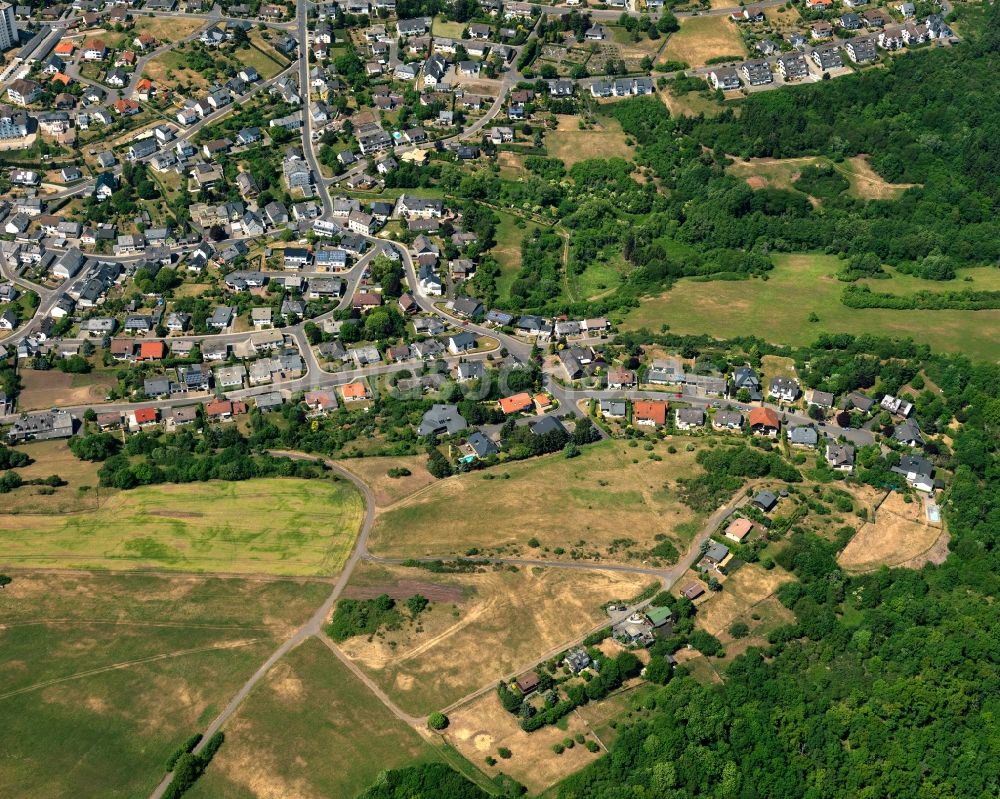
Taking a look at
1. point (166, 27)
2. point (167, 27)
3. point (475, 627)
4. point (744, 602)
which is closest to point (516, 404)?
point (475, 627)

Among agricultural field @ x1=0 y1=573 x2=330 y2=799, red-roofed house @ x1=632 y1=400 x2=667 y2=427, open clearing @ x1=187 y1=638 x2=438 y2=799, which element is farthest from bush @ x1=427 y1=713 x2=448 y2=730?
red-roofed house @ x1=632 y1=400 x2=667 y2=427

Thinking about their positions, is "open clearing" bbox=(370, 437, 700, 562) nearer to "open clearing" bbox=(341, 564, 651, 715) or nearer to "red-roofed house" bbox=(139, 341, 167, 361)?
"open clearing" bbox=(341, 564, 651, 715)

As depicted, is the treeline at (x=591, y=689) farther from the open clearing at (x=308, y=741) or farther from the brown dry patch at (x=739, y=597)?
the open clearing at (x=308, y=741)

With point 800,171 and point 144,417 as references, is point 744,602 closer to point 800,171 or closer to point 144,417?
point 144,417

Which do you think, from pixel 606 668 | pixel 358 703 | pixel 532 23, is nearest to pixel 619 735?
pixel 606 668

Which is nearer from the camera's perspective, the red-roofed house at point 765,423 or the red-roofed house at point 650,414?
the red-roofed house at point 765,423

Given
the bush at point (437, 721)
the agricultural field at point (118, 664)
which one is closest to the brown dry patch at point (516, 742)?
the bush at point (437, 721)

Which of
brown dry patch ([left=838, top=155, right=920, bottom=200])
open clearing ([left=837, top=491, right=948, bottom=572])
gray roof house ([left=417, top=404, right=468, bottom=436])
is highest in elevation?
brown dry patch ([left=838, top=155, right=920, bottom=200])
